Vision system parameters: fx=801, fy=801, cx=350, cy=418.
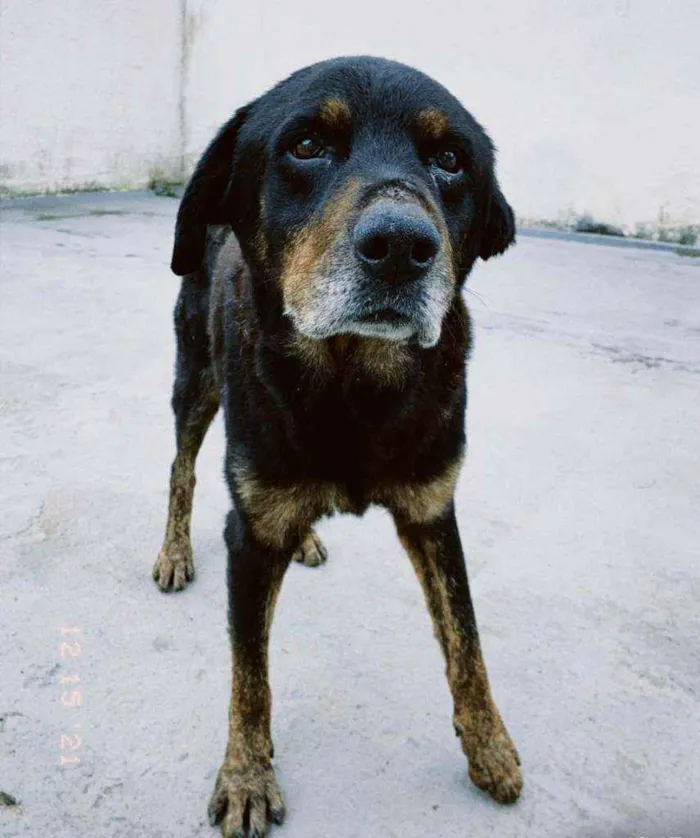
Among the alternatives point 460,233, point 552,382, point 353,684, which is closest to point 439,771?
point 353,684

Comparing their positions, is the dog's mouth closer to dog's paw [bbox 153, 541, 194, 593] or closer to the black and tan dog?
the black and tan dog

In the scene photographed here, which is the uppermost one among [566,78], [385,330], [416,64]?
[385,330]

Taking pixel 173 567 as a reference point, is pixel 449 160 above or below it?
above

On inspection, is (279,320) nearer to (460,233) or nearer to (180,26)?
(460,233)

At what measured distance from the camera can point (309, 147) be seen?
5.68 ft

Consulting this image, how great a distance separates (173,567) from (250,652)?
72 centimetres

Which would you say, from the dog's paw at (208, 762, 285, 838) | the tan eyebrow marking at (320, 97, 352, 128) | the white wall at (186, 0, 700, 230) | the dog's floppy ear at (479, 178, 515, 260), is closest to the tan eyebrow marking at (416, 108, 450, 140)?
the tan eyebrow marking at (320, 97, 352, 128)

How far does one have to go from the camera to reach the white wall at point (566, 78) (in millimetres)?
6902

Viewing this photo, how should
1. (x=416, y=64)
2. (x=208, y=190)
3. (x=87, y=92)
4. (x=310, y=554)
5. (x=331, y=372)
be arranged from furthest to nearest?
(x=87, y=92) → (x=416, y=64) → (x=310, y=554) → (x=208, y=190) → (x=331, y=372)

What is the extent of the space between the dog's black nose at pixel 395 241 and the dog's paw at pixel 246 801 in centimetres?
108

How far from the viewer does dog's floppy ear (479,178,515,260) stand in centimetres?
202

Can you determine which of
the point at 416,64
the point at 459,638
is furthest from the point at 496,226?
the point at 416,64

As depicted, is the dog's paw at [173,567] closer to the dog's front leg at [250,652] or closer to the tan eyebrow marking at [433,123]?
the dog's front leg at [250,652]

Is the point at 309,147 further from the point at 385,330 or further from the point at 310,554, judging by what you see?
the point at 310,554
